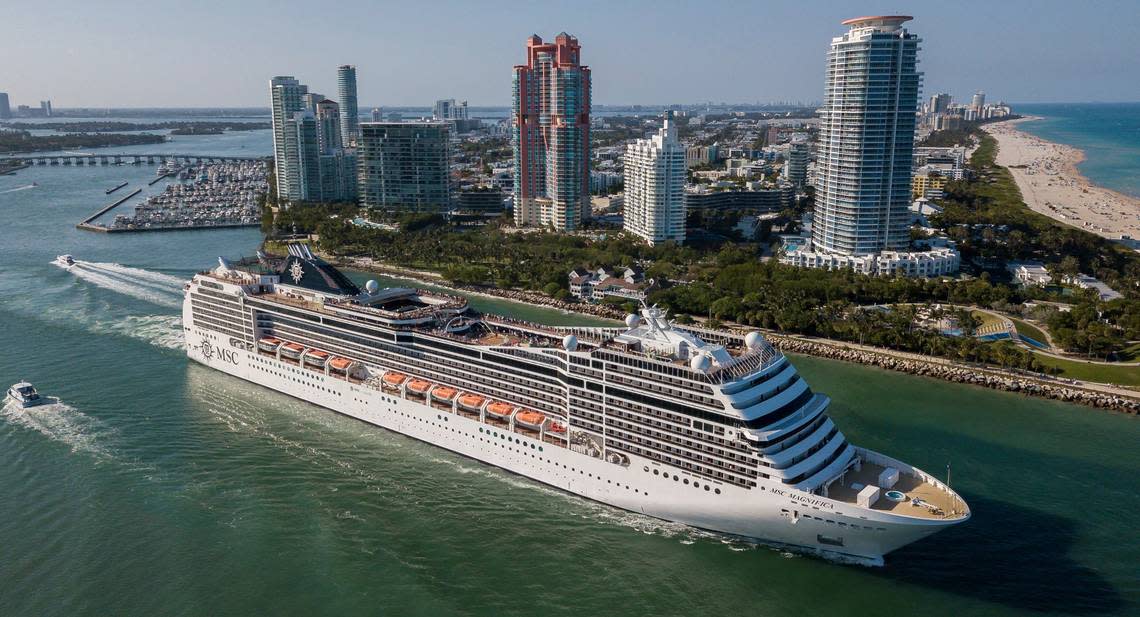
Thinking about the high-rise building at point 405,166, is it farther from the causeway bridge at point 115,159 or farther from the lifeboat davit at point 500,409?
the causeway bridge at point 115,159

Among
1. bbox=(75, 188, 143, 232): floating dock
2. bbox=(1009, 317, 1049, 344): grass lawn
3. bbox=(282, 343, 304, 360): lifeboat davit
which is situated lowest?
bbox=(1009, 317, 1049, 344): grass lawn

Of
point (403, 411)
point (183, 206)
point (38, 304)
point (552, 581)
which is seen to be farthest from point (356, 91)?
point (552, 581)

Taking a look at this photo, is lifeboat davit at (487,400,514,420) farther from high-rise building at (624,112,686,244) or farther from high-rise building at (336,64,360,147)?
high-rise building at (336,64,360,147)

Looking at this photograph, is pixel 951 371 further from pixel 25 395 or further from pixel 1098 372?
pixel 25 395

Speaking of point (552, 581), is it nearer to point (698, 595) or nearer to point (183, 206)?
point (698, 595)

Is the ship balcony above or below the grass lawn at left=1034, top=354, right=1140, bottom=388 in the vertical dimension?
above

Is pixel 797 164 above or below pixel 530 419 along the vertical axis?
above

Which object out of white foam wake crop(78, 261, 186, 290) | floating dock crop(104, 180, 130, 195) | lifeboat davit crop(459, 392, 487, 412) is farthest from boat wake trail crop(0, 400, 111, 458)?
floating dock crop(104, 180, 130, 195)

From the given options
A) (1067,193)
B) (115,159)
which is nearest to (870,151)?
(1067,193)

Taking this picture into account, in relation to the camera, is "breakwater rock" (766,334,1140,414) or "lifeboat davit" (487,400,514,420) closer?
"lifeboat davit" (487,400,514,420)
